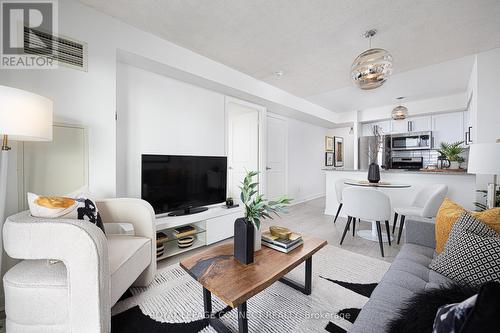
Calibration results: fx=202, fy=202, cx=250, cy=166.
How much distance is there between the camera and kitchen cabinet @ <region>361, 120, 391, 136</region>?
18.0 feet

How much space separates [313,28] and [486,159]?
1927 millimetres

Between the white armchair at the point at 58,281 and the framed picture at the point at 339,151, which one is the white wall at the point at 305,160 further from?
the white armchair at the point at 58,281

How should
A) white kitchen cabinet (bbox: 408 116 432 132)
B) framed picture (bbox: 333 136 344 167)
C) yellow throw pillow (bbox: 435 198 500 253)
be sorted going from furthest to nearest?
framed picture (bbox: 333 136 344 167), white kitchen cabinet (bbox: 408 116 432 132), yellow throw pillow (bbox: 435 198 500 253)

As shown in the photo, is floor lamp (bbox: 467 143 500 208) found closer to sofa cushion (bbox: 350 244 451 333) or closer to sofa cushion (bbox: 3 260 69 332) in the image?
sofa cushion (bbox: 350 244 451 333)

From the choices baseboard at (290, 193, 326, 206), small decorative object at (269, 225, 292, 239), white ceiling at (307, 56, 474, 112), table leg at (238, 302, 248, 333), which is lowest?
baseboard at (290, 193, 326, 206)

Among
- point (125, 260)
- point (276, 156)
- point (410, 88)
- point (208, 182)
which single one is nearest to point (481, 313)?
point (125, 260)

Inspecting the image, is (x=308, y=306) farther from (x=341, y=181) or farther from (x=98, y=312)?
(x=341, y=181)

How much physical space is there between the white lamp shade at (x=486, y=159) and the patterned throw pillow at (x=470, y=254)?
2.33 feet

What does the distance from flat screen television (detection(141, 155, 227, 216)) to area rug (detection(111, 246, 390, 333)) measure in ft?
2.44

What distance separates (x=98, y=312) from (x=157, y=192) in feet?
4.44

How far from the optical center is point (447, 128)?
4691 millimetres

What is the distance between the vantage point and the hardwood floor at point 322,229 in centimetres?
238

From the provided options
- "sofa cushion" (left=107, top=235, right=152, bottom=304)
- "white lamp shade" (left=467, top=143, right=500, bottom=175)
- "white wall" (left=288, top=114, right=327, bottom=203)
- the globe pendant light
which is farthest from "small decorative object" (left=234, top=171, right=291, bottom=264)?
"white wall" (left=288, top=114, right=327, bottom=203)

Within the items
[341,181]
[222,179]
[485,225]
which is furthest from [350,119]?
[485,225]
